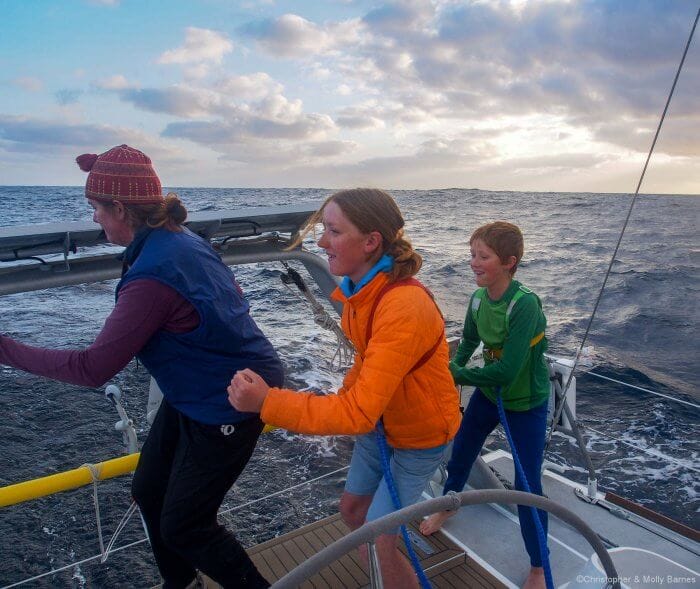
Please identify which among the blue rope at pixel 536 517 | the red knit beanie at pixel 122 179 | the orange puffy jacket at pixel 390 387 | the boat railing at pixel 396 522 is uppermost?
the red knit beanie at pixel 122 179

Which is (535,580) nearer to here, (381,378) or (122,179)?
(381,378)

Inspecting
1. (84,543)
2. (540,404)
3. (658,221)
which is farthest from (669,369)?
(658,221)

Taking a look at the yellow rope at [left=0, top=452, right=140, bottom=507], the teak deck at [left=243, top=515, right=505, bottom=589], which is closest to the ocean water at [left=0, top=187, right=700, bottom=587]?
the teak deck at [left=243, top=515, right=505, bottom=589]

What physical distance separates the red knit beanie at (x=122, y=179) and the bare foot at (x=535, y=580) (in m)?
2.64

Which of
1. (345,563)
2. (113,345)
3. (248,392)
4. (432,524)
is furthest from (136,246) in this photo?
(432,524)

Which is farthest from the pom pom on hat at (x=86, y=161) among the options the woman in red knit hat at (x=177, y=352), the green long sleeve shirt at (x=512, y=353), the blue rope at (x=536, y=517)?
the blue rope at (x=536, y=517)

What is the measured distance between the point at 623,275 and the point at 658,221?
74.3ft

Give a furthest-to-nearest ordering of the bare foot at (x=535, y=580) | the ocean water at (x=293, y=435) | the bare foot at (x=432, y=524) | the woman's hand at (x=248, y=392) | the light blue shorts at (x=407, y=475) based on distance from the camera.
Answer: the ocean water at (x=293, y=435)
the bare foot at (x=432, y=524)
the bare foot at (x=535, y=580)
the light blue shorts at (x=407, y=475)
the woman's hand at (x=248, y=392)

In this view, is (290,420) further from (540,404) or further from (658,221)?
(658,221)

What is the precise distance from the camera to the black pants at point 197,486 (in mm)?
1964

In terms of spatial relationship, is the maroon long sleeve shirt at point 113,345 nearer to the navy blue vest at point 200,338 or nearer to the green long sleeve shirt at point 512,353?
the navy blue vest at point 200,338

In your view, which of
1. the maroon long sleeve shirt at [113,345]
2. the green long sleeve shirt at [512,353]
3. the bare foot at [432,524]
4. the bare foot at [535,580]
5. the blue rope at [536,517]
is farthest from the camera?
the bare foot at [432,524]

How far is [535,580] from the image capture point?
279cm

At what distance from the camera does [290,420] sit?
1.51 metres
